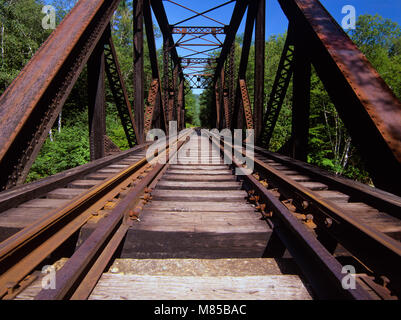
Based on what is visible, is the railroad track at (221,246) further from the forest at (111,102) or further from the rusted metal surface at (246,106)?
the forest at (111,102)

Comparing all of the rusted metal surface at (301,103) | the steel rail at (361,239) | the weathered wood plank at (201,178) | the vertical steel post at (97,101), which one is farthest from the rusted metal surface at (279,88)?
the vertical steel post at (97,101)

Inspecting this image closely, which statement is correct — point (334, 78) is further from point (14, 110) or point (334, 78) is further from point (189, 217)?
point (14, 110)

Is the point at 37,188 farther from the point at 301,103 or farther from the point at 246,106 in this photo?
the point at 246,106

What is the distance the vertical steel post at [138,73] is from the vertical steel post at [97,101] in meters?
1.66

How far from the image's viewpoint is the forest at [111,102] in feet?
32.8

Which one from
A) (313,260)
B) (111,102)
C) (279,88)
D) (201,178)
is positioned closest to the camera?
(313,260)

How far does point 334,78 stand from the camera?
2480 mm

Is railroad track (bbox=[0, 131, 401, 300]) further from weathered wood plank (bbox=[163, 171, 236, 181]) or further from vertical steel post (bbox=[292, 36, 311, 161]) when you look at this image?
vertical steel post (bbox=[292, 36, 311, 161])

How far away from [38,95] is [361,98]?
118 inches

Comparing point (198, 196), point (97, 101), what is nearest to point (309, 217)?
point (198, 196)

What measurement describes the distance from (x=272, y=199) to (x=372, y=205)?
87 cm

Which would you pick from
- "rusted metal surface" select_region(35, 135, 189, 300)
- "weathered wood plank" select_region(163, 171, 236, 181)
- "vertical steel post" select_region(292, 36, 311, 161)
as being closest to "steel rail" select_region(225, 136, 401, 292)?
"rusted metal surface" select_region(35, 135, 189, 300)

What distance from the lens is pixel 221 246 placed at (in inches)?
66.3

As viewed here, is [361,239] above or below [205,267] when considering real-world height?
above
